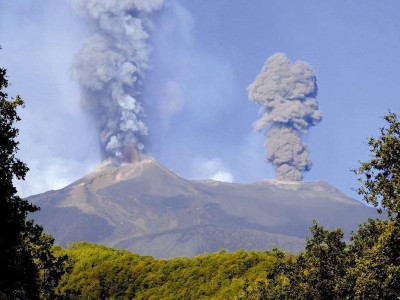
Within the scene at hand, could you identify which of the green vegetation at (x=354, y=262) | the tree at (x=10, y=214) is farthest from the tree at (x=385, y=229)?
the tree at (x=10, y=214)

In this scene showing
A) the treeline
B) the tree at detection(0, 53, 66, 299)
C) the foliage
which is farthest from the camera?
the foliage

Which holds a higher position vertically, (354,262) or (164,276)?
(164,276)

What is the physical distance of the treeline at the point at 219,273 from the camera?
34000 mm

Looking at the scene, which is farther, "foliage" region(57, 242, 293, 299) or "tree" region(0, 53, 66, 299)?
"foliage" region(57, 242, 293, 299)

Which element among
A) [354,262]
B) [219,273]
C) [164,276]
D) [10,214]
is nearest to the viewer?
[10,214]

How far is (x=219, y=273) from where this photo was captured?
249ft

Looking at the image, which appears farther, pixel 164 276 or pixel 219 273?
pixel 164 276

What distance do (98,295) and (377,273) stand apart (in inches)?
2188

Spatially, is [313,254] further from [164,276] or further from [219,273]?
[164,276]

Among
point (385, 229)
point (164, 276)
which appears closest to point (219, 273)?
point (164, 276)

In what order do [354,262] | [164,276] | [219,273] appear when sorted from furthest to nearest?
1. [164,276]
2. [219,273]
3. [354,262]

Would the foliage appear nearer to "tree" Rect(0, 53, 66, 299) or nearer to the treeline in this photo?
the treeline

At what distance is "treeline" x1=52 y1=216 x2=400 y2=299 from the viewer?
34.0 metres

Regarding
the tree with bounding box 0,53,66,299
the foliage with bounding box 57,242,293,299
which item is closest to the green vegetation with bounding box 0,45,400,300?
the tree with bounding box 0,53,66,299
